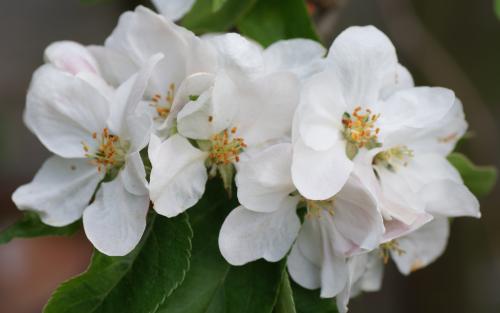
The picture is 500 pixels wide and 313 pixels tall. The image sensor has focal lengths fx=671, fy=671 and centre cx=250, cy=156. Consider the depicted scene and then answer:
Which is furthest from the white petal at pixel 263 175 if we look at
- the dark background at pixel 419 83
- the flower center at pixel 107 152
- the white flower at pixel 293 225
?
the dark background at pixel 419 83

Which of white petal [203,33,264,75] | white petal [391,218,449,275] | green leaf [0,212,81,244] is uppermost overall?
white petal [203,33,264,75]

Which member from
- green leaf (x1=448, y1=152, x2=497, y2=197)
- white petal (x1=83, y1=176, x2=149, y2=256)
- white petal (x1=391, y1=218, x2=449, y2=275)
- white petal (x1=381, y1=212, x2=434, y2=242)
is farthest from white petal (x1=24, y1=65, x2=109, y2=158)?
green leaf (x1=448, y1=152, x2=497, y2=197)

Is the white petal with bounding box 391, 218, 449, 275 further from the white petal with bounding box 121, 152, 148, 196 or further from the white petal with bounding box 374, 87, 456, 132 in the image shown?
the white petal with bounding box 121, 152, 148, 196

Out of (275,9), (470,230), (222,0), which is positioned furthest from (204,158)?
(470,230)

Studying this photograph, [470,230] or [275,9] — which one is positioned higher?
[275,9]

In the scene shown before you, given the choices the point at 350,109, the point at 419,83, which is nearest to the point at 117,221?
the point at 350,109

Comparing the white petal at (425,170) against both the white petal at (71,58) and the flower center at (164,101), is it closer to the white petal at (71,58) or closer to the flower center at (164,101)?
the flower center at (164,101)

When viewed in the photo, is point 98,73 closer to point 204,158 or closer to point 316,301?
point 204,158
